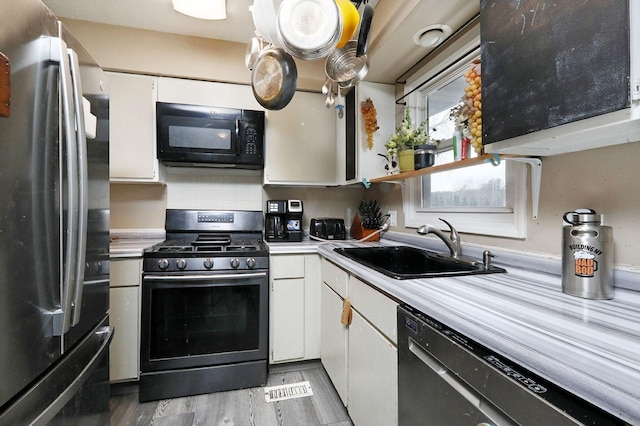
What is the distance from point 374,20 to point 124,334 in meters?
2.37

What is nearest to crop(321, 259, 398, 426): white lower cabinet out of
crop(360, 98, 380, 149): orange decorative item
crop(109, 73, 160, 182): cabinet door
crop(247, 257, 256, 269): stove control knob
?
crop(247, 257, 256, 269): stove control knob

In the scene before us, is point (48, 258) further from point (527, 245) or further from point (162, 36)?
point (162, 36)

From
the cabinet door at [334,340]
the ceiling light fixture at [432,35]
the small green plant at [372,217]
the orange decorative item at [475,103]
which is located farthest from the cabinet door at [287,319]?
the ceiling light fixture at [432,35]

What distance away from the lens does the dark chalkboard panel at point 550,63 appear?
0.63m

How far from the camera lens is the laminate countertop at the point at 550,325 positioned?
1.51 feet

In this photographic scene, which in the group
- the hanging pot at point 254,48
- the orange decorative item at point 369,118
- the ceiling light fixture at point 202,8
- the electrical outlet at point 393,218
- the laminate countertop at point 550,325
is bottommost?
the laminate countertop at point 550,325

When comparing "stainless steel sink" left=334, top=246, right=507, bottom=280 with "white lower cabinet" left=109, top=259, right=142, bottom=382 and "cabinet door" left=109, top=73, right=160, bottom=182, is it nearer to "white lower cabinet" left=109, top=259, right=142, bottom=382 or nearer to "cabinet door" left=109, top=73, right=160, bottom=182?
"white lower cabinet" left=109, top=259, right=142, bottom=382

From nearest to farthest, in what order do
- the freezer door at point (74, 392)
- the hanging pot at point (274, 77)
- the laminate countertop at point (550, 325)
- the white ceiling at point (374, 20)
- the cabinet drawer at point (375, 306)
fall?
the laminate countertop at point (550, 325)
the freezer door at point (74, 392)
the cabinet drawer at point (375, 306)
the white ceiling at point (374, 20)
the hanging pot at point (274, 77)

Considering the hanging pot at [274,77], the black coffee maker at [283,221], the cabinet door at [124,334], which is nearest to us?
the hanging pot at [274,77]

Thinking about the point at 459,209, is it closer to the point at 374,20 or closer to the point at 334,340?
the point at 334,340

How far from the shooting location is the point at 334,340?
5.62 ft

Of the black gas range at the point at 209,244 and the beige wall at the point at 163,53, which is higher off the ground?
the beige wall at the point at 163,53

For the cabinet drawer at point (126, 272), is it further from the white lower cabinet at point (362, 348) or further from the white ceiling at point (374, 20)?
the white ceiling at point (374, 20)

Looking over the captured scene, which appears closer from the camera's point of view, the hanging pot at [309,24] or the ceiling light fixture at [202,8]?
the hanging pot at [309,24]
